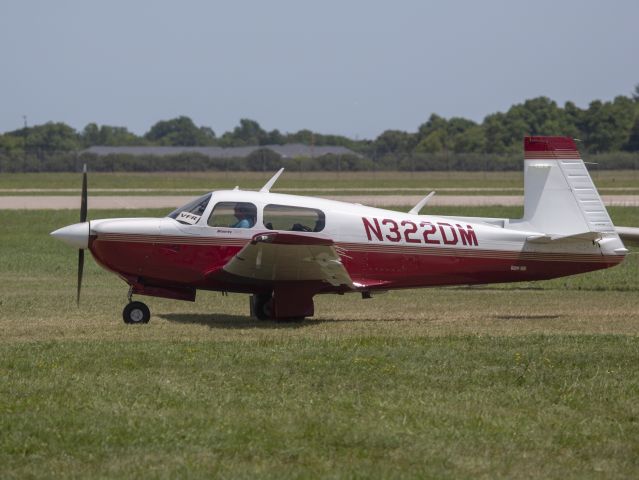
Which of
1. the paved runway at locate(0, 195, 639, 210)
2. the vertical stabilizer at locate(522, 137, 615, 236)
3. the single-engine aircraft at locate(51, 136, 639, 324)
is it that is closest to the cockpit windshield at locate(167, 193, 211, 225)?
the single-engine aircraft at locate(51, 136, 639, 324)

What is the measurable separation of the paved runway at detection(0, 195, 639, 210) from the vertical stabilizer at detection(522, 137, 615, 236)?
996 inches

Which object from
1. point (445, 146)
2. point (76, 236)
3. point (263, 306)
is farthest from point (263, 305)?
point (445, 146)

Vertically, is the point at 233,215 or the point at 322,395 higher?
the point at 233,215

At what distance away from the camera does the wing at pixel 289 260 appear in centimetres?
1271

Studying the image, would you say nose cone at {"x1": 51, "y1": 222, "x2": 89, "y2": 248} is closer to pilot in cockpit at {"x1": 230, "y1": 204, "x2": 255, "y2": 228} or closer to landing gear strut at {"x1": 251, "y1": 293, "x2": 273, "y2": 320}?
pilot in cockpit at {"x1": 230, "y1": 204, "x2": 255, "y2": 228}

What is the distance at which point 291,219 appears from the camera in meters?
13.6

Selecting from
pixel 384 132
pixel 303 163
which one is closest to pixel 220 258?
pixel 303 163

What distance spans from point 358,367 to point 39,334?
4.43 meters

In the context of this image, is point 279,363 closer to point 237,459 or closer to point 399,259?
point 237,459

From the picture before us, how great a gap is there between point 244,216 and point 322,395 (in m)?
5.07

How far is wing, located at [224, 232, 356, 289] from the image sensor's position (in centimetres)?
1271

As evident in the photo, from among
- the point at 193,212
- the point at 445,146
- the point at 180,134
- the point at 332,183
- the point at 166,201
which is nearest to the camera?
the point at 193,212

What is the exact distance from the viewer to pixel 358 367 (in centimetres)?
988

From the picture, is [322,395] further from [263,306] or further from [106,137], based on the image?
[106,137]
